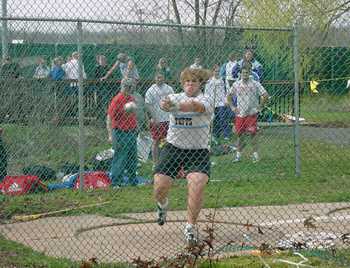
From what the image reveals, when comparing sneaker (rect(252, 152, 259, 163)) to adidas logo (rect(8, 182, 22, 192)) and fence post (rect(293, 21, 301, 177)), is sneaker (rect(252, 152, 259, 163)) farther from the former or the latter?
adidas logo (rect(8, 182, 22, 192))

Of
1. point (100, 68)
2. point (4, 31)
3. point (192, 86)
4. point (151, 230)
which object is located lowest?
point (151, 230)

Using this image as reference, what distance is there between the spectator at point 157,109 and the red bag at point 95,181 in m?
0.79

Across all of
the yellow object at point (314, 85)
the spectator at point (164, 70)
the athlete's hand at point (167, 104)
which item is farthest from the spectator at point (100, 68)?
the athlete's hand at point (167, 104)

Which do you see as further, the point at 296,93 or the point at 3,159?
the point at 296,93

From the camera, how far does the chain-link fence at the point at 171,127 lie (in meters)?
7.12

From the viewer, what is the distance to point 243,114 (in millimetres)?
11680

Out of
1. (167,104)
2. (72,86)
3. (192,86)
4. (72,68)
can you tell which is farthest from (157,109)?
(167,104)

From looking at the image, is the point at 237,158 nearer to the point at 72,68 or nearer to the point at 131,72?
the point at 131,72

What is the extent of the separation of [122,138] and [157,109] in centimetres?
75

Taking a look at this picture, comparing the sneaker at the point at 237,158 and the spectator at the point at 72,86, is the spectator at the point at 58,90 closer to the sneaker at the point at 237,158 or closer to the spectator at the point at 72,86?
the spectator at the point at 72,86

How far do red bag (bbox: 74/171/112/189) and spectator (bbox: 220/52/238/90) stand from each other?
2.27 m

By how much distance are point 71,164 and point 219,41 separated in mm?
2753

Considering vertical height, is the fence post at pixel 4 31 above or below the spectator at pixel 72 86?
above

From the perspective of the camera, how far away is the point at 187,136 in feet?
23.2
